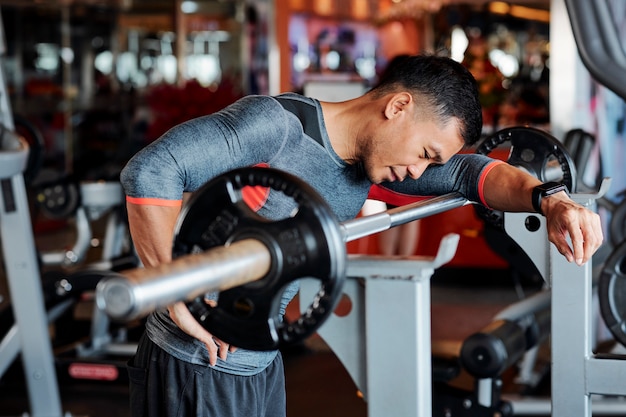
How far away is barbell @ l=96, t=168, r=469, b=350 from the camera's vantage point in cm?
122

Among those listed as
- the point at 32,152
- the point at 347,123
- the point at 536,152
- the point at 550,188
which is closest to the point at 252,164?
the point at 347,123

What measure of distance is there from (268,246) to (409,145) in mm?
576

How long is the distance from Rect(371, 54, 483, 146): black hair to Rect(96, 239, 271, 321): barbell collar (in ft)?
2.12

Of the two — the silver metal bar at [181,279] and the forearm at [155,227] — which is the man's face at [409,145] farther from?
the silver metal bar at [181,279]

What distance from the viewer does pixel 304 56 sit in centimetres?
888

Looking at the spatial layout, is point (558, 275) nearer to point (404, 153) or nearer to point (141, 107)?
point (404, 153)

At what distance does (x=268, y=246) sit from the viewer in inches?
48.9

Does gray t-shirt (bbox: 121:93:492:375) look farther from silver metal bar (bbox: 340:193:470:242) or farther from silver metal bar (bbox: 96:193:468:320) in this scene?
silver metal bar (bbox: 96:193:468:320)

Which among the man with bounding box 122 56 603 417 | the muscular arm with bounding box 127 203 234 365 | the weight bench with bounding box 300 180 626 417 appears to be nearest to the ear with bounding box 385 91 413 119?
the man with bounding box 122 56 603 417

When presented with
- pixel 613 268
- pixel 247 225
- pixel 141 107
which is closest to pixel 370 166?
pixel 247 225

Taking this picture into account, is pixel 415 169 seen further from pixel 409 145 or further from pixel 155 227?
pixel 155 227

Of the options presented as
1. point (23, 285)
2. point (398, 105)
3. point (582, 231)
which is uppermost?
point (398, 105)

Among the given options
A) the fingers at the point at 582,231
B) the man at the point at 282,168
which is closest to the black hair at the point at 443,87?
the man at the point at 282,168

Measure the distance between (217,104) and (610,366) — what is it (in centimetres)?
323
